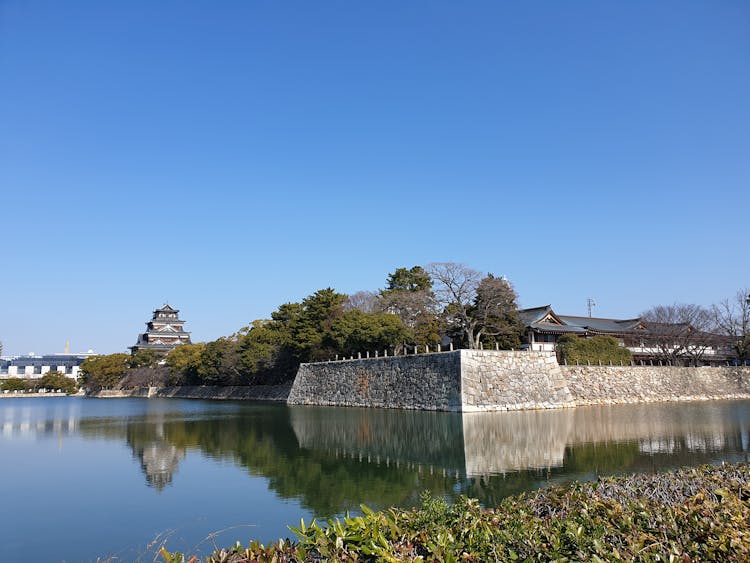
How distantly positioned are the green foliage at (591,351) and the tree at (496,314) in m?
Result: 2.72

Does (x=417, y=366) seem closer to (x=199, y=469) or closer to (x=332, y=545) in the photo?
(x=199, y=469)

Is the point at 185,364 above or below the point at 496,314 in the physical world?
below

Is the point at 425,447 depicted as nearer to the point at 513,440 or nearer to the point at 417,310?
the point at 513,440

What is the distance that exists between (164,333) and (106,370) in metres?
12.5

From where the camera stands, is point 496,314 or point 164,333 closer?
point 496,314

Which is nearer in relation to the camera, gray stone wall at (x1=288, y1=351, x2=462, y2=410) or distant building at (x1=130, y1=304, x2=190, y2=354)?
gray stone wall at (x1=288, y1=351, x2=462, y2=410)

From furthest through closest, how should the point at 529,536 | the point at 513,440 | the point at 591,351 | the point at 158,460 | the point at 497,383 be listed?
the point at 591,351 < the point at 497,383 < the point at 513,440 < the point at 158,460 < the point at 529,536

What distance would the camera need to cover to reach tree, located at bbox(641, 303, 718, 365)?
36.5 meters

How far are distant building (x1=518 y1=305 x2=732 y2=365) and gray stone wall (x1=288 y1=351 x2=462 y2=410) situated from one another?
9.78 meters

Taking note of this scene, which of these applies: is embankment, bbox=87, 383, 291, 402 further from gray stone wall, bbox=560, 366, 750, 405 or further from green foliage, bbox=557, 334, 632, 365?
gray stone wall, bbox=560, 366, 750, 405

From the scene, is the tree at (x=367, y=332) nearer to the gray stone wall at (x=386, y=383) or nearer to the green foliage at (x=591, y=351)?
the gray stone wall at (x=386, y=383)

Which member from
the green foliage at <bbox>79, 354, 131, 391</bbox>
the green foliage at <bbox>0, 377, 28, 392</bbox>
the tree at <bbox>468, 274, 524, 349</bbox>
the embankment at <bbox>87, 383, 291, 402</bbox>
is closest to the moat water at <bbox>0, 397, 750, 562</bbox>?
the tree at <bbox>468, 274, 524, 349</bbox>

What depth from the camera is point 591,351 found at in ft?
99.3

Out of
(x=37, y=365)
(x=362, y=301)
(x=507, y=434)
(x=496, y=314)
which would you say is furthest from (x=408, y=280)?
(x=37, y=365)
